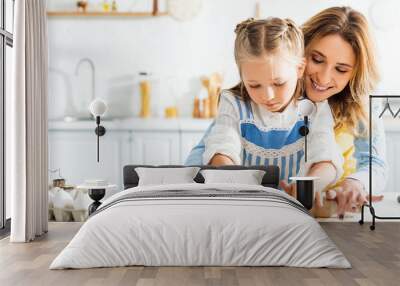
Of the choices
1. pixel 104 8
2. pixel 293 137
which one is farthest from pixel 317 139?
pixel 104 8

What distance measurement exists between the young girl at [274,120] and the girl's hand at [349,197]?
0.19m

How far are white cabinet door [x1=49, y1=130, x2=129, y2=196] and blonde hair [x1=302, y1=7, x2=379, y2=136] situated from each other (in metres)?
2.74

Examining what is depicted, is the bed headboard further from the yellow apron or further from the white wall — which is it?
the yellow apron

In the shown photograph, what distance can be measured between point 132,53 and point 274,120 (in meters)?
2.04

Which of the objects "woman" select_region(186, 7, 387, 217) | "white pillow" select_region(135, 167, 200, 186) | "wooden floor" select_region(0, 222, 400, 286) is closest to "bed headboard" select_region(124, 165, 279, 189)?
"white pillow" select_region(135, 167, 200, 186)

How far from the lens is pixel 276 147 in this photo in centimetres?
742

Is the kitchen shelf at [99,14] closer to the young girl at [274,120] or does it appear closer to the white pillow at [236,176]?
the young girl at [274,120]

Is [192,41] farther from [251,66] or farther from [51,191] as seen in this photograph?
[51,191]

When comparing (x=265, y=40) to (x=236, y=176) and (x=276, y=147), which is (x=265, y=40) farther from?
(x=236, y=176)

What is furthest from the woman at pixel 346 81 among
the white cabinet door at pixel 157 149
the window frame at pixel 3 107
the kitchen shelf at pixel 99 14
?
the window frame at pixel 3 107

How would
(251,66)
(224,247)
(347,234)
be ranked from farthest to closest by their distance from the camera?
(251,66) → (347,234) → (224,247)

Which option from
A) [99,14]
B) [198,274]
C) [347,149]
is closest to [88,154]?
[99,14]

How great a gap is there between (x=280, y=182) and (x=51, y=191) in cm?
294

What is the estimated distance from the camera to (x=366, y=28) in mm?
7461
